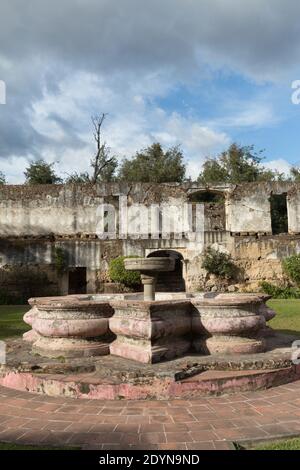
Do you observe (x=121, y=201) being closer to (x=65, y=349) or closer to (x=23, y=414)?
(x=65, y=349)

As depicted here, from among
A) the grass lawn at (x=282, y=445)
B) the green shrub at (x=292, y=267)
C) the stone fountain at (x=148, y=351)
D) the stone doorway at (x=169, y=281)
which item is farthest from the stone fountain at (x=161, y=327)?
the stone doorway at (x=169, y=281)

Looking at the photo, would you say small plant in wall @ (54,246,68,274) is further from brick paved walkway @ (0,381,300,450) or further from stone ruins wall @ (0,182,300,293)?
brick paved walkway @ (0,381,300,450)

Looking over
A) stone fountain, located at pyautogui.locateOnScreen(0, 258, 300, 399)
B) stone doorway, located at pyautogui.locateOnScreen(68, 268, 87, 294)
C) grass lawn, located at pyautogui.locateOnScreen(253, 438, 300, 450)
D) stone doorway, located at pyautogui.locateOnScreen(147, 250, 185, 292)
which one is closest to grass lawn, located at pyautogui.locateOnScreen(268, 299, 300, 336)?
stone fountain, located at pyautogui.locateOnScreen(0, 258, 300, 399)

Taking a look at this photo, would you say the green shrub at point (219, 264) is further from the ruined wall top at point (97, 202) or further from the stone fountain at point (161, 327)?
the stone fountain at point (161, 327)

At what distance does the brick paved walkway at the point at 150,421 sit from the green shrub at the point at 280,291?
42.5 feet

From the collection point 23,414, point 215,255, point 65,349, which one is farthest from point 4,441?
point 215,255

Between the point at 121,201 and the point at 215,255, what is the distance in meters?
5.93

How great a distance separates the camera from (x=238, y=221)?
2030 centimetres

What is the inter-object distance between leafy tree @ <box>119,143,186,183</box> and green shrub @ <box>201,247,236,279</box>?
1545 cm

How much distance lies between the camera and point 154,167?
108ft

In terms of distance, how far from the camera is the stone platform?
390cm

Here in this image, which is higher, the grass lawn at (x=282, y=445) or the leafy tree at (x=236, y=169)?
the leafy tree at (x=236, y=169)

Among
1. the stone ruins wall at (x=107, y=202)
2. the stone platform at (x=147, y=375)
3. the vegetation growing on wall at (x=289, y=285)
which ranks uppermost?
the stone ruins wall at (x=107, y=202)

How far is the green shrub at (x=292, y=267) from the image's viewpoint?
16562 millimetres
